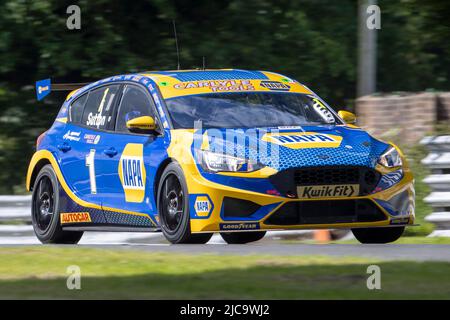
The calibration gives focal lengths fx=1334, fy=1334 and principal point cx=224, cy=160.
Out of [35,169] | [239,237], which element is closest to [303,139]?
[239,237]

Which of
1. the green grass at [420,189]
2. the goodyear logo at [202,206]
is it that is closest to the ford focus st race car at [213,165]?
the goodyear logo at [202,206]

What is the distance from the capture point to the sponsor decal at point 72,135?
42.9 ft

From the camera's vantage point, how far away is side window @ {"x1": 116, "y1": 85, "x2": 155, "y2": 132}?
12312mm

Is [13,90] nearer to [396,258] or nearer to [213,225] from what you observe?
[213,225]

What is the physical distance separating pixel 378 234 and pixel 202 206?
1948mm

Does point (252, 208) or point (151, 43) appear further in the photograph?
point (151, 43)

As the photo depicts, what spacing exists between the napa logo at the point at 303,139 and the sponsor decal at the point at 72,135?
8.52 ft

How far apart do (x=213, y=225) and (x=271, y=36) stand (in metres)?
10.6

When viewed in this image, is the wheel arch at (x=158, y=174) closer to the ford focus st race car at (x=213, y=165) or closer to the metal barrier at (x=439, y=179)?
the ford focus st race car at (x=213, y=165)

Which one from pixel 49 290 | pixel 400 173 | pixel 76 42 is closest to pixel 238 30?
pixel 76 42

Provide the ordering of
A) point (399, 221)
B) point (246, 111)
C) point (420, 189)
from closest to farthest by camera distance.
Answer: point (399, 221) → point (246, 111) → point (420, 189)

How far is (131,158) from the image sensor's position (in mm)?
11938

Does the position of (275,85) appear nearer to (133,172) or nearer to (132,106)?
(132,106)

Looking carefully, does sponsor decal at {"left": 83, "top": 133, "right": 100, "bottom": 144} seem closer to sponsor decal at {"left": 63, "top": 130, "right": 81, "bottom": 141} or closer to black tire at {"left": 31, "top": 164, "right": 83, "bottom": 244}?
sponsor decal at {"left": 63, "top": 130, "right": 81, "bottom": 141}
